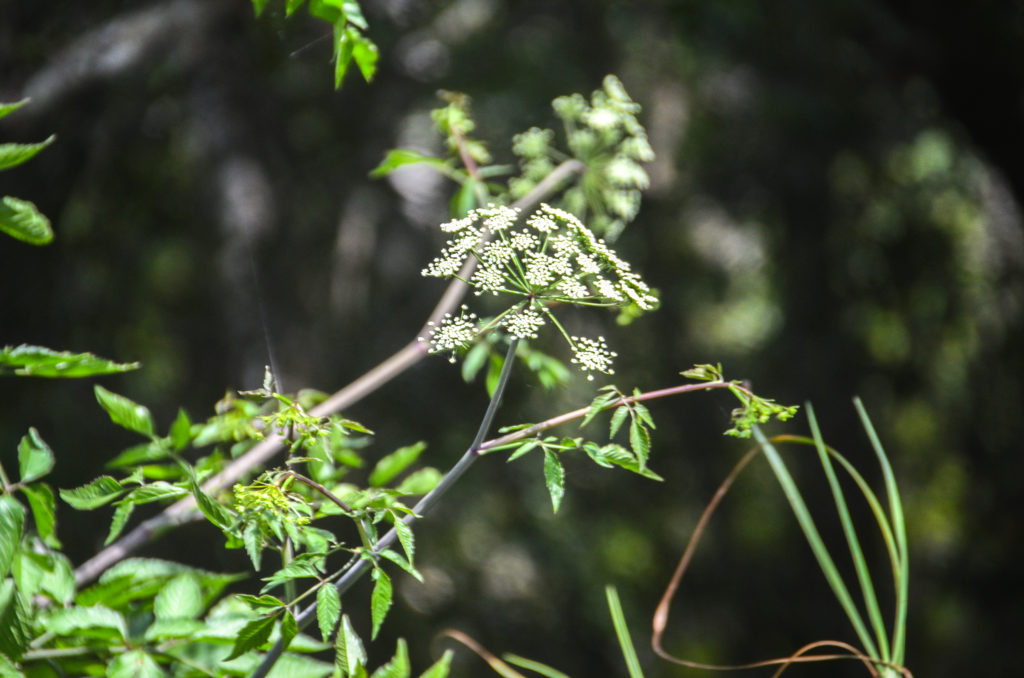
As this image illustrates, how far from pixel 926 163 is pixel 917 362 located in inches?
18.0

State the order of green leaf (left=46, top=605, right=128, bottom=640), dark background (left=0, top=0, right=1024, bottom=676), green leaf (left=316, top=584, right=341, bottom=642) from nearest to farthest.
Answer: green leaf (left=316, top=584, right=341, bottom=642)
green leaf (left=46, top=605, right=128, bottom=640)
dark background (left=0, top=0, right=1024, bottom=676)

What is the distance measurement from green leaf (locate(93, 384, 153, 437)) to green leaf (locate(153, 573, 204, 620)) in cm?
11

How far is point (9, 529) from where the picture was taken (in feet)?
1.26

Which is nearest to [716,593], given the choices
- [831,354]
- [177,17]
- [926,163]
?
[831,354]

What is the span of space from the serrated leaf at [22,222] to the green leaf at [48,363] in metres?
0.06

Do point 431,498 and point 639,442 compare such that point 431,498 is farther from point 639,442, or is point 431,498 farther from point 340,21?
point 340,21

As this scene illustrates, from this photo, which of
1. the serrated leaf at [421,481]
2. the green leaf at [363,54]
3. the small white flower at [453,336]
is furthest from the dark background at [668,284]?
the small white flower at [453,336]

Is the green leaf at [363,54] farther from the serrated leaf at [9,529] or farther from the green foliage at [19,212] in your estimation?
the serrated leaf at [9,529]

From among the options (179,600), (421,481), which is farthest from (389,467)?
(179,600)

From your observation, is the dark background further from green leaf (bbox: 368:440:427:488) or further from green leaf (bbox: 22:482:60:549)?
green leaf (bbox: 22:482:60:549)

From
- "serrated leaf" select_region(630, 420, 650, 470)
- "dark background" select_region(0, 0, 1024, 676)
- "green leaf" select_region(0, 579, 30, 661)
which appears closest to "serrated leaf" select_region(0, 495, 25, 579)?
"green leaf" select_region(0, 579, 30, 661)

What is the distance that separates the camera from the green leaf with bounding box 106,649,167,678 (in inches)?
16.8

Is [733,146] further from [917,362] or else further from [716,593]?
[716,593]

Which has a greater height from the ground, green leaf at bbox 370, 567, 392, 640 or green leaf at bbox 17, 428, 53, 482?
green leaf at bbox 17, 428, 53, 482
